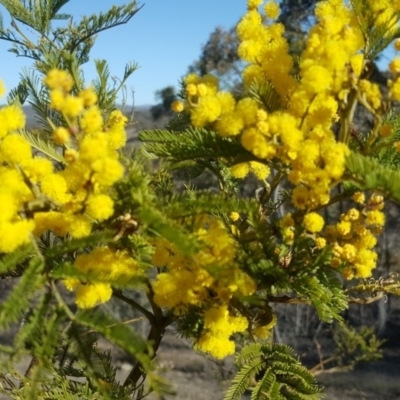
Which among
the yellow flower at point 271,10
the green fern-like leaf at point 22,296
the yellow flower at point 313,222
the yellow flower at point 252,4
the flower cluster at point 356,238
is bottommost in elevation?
the green fern-like leaf at point 22,296

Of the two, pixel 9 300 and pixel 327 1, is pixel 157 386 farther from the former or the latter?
pixel 327 1

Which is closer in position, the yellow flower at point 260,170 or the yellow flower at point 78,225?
the yellow flower at point 78,225

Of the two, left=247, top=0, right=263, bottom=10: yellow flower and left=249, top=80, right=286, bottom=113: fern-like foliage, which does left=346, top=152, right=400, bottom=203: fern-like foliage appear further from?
left=247, top=0, right=263, bottom=10: yellow flower

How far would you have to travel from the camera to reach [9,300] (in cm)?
46

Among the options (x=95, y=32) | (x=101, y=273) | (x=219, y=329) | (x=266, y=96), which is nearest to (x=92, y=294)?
(x=101, y=273)

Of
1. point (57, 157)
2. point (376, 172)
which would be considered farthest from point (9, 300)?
point (376, 172)

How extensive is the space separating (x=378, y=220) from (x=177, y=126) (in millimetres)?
311

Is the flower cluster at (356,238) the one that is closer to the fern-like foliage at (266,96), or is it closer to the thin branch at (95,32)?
the fern-like foliage at (266,96)

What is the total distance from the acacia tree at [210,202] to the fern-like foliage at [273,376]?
85 millimetres

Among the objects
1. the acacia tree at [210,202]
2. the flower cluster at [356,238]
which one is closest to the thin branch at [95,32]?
the acacia tree at [210,202]

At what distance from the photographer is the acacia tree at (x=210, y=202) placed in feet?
1.50

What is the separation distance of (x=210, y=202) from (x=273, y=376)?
0.81 feet

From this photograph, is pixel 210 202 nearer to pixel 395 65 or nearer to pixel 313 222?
pixel 313 222

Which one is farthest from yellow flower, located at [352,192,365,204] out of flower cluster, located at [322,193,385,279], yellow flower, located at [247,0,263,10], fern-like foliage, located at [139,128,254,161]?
yellow flower, located at [247,0,263,10]
